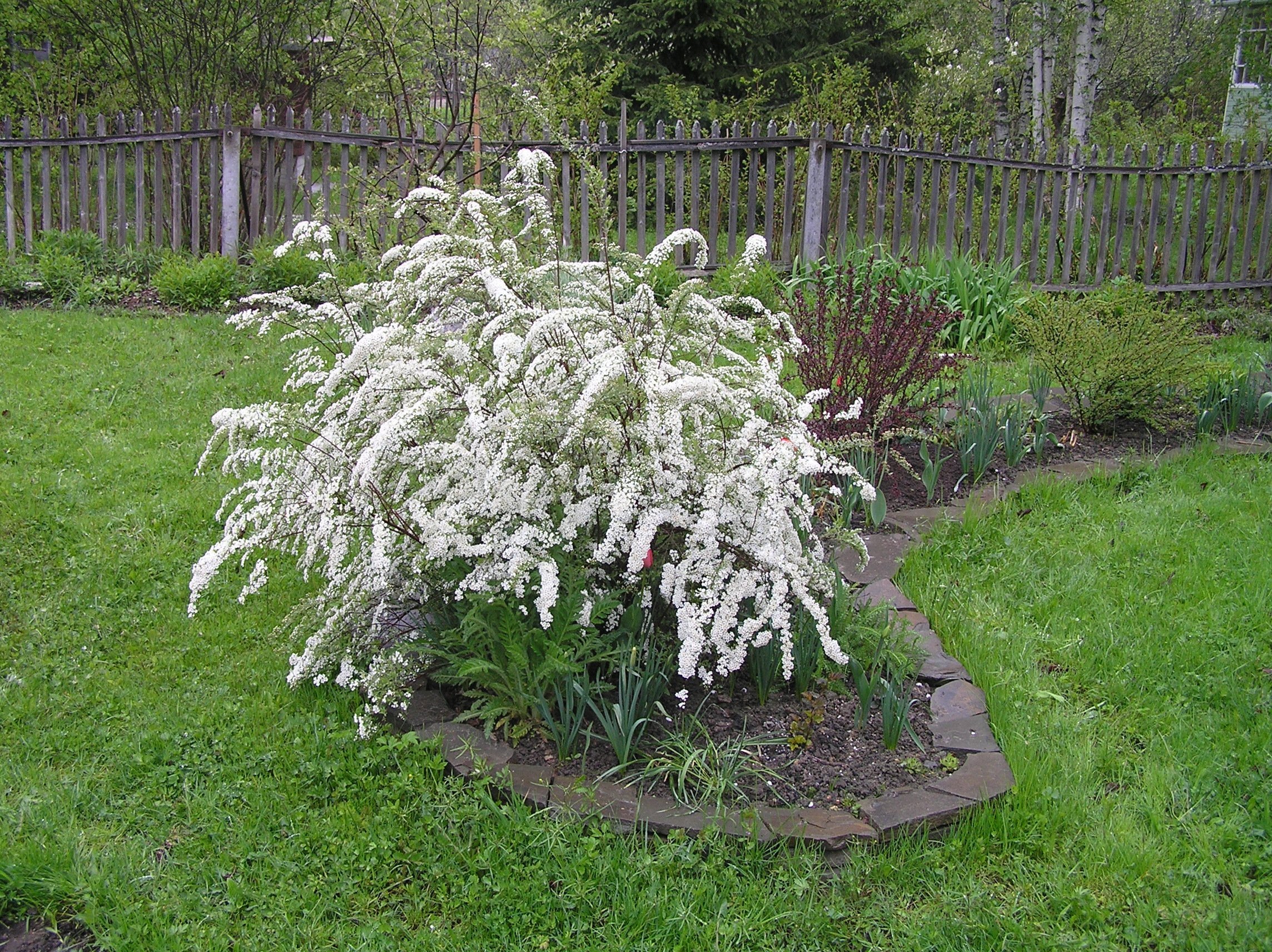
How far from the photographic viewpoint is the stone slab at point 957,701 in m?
2.88

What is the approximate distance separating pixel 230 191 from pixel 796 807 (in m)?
7.88

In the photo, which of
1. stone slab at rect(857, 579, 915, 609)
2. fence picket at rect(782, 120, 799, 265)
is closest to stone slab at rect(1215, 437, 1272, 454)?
stone slab at rect(857, 579, 915, 609)

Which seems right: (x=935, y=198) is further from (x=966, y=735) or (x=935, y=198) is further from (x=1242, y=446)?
(x=966, y=735)

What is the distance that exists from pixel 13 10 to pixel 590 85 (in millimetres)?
5912

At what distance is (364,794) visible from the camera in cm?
264

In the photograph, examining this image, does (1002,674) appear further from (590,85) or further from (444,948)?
(590,85)

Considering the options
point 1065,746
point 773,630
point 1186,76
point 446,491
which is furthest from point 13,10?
point 1186,76

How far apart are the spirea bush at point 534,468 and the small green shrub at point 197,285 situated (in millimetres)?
4749

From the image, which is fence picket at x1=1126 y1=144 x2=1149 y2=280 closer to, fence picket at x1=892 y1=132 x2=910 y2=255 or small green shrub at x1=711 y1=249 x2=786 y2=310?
fence picket at x1=892 y1=132 x2=910 y2=255

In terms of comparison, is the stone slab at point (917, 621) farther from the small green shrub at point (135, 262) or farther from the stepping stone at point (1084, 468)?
the small green shrub at point (135, 262)

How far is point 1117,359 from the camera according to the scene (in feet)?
16.1

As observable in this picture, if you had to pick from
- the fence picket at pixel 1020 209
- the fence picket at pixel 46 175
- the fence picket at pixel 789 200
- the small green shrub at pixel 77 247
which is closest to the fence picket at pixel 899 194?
the fence picket at pixel 789 200

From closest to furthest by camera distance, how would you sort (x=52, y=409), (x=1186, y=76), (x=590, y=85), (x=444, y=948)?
(x=444, y=948)
(x=52, y=409)
(x=590, y=85)
(x=1186, y=76)

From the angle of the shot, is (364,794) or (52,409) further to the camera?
(52,409)
